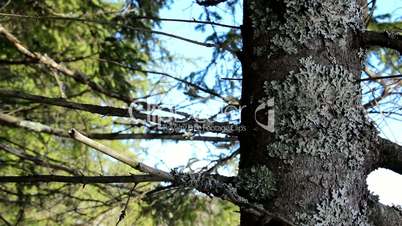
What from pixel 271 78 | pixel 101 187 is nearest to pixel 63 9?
pixel 101 187

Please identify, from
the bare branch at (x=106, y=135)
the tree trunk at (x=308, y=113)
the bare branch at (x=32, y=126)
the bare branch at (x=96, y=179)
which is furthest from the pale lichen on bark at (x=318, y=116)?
the bare branch at (x=32, y=126)

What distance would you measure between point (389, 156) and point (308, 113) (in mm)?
239

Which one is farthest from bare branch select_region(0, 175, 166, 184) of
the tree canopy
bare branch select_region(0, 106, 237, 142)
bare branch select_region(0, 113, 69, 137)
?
bare branch select_region(0, 113, 69, 137)

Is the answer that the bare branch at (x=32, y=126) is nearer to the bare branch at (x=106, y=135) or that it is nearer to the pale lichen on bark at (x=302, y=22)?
the bare branch at (x=106, y=135)

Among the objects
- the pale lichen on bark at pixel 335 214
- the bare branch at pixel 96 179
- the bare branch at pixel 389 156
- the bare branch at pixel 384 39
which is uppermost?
the bare branch at pixel 384 39

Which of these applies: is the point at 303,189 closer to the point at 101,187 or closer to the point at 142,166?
the point at 142,166

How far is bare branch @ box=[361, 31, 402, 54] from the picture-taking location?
51.4 inches

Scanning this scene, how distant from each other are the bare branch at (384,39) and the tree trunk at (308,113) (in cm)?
3

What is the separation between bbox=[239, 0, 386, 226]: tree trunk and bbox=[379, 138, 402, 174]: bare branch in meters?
0.03

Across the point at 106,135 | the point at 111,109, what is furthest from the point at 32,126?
the point at 111,109

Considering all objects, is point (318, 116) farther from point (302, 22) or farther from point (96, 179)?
point (96, 179)

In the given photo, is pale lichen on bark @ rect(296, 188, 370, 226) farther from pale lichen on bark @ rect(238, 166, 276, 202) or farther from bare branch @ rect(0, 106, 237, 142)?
bare branch @ rect(0, 106, 237, 142)

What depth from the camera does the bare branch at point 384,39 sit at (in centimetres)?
130

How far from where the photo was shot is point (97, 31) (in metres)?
4.67
